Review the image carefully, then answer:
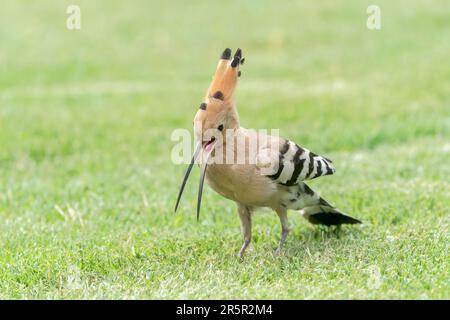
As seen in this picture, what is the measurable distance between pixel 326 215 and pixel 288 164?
70 cm

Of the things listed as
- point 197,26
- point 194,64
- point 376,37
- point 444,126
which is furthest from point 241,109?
point 197,26

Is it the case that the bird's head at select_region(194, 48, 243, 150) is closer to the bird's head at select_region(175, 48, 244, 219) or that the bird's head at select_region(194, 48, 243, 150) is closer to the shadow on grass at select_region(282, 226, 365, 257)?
the bird's head at select_region(175, 48, 244, 219)

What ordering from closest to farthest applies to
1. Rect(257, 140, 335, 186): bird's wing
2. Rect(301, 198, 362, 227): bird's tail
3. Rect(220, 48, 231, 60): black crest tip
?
Rect(220, 48, 231, 60): black crest tip
Rect(257, 140, 335, 186): bird's wing
Rect(301, 198, 362, 227): bird's tail

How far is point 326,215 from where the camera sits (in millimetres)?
5180

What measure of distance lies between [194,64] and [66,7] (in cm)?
454

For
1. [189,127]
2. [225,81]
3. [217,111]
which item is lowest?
[189,127]

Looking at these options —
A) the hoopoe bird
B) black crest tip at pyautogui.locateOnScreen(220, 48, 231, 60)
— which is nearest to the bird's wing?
the hoopoe bird

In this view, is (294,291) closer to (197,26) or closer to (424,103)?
(424,103)

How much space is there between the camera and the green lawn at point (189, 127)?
428 centimetres

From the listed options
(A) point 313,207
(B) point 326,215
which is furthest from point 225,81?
(B) point 326,215

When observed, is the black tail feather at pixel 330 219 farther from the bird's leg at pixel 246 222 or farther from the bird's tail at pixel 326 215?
the bird's leg at pixel 246 222

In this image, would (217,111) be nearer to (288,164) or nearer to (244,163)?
(244,163)

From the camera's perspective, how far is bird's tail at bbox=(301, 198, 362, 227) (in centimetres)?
511

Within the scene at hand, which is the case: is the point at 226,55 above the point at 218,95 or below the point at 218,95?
above
